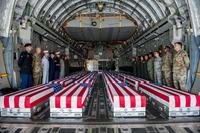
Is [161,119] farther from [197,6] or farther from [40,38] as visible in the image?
[40,38]

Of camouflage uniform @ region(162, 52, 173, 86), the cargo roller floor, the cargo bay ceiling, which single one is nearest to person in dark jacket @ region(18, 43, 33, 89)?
the cargo bay ceiling

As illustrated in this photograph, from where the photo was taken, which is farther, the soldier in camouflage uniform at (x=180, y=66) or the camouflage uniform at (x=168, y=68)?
the camouflage uniform at (x=168, y=68)

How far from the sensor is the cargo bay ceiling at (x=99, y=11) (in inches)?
391

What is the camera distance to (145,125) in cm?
A: 346

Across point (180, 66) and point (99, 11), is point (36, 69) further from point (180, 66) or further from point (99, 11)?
point (99, 11)

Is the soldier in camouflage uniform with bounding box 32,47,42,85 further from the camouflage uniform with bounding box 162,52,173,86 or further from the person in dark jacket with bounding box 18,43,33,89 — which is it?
the camouflage uniform with bounding box 162,52,173,86

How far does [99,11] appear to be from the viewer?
16125 mm

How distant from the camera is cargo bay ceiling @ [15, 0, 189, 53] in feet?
32.6

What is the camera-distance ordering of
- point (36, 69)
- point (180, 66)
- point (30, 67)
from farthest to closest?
1. point (36, 69)
2. point (30, 67)
3. point (180, 66)

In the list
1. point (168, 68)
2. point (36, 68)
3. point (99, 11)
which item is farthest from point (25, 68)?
point (99, 11)

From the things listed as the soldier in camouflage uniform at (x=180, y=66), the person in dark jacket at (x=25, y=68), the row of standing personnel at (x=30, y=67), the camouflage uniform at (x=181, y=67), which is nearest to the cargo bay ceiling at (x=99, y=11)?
the row of standing personnel at (x=30, y=67)

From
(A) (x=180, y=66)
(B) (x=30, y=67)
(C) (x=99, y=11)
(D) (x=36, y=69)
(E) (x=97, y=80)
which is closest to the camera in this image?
(A) (x=180, y=66)

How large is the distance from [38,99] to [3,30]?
4010 mm

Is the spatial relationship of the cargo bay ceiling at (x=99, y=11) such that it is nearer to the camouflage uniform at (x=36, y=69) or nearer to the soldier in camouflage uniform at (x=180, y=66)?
the camouflage uniform at (x=36, y=69)
